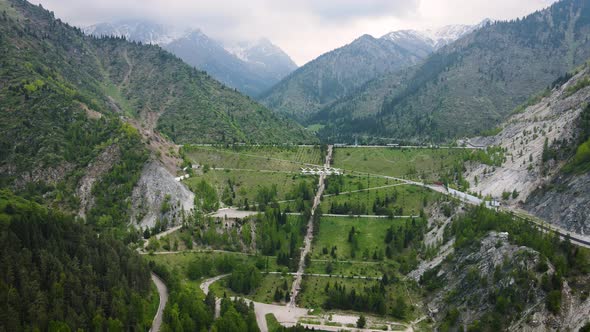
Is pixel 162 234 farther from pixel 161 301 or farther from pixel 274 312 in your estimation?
pixel 274 312

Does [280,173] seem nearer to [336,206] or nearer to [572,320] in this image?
[336,206]

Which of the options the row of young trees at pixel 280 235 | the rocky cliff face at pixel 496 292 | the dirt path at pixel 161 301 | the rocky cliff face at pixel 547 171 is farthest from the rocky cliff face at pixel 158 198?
the rocky cliff face at pixel 547 171

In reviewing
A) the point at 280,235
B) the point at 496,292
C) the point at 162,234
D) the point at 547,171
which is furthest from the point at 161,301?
the point at 547,171

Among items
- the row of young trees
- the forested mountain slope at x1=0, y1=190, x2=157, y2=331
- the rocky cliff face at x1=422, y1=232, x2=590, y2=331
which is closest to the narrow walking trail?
the row of young trees

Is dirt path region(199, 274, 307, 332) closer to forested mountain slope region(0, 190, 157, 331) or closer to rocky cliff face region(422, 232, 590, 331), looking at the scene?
forested mountain slope region(0, 190, 157, 331)

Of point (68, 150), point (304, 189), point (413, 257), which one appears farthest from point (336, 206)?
point (68, 150)

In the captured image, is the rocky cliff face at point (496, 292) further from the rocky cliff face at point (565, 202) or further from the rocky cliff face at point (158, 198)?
the rocky cliff face at point (158, 198)
